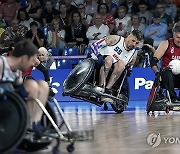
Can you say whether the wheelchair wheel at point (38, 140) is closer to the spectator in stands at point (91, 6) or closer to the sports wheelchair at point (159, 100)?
the sports wheelchair at point (159, 100)

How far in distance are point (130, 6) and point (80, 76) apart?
17.5 ft

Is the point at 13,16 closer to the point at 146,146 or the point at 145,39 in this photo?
Result: the point at 145,39

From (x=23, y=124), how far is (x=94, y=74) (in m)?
6.46

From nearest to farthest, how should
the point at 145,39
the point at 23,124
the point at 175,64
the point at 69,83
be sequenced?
1. the point at 23,124
2. the point at 175,64
3. the point at 69,83
4. the point at 145,39

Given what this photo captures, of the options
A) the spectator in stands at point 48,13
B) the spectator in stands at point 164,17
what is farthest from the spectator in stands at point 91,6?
the spectator in stands at point 164,17

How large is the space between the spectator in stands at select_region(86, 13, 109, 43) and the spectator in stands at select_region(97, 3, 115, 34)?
16 centimetres

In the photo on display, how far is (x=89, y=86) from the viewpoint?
12.0m

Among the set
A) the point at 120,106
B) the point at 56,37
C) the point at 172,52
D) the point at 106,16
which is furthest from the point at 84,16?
the point at 172,52

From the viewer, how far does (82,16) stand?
16.6 meters

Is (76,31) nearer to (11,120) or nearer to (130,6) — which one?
(130,6)

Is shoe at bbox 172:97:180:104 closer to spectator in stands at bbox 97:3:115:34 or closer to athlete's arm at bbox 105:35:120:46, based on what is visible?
athlete's arm at bbox 105:35:120:46

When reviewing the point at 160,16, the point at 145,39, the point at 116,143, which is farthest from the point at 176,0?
the point at 116,143

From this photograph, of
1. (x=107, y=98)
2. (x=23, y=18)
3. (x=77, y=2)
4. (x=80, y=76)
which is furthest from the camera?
(x=77, y=2)

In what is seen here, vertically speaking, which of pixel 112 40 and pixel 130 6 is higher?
pixel 130 6
